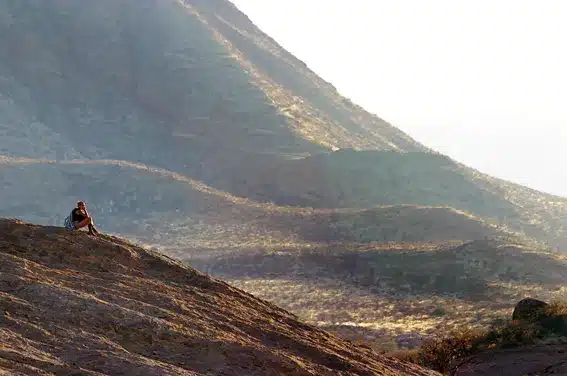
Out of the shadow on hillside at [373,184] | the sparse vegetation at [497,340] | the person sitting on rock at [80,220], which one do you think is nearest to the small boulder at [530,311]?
the sparse vegetation at [497,340]

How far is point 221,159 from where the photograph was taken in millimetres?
66125

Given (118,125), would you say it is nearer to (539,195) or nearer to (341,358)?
(539,195)

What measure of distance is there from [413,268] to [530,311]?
15.3 m

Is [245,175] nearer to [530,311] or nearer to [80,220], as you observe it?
[530,311]

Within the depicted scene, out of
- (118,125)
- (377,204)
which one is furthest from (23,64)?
(377,204)

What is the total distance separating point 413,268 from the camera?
34.5m

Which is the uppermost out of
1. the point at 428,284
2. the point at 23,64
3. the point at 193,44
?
the point at 193,44

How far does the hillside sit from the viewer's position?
7.93 metres

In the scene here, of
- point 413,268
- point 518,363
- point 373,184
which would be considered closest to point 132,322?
point 518,363

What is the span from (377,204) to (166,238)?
2130 centimetres

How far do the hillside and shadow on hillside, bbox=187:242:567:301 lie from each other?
20541 mm

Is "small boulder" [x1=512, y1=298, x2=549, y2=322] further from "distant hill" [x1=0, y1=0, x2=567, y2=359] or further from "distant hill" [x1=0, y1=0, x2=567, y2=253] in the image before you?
"distant hill" [x1=0, y1=0, x2=567, y2=253]

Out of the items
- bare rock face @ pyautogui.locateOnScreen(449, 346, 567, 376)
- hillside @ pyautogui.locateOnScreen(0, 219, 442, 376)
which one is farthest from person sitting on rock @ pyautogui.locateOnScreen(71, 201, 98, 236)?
bare rock face @ pyautogui.locateOnScreen(449, 346, 567, 376)

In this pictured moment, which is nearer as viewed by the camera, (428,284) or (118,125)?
(428,284)
